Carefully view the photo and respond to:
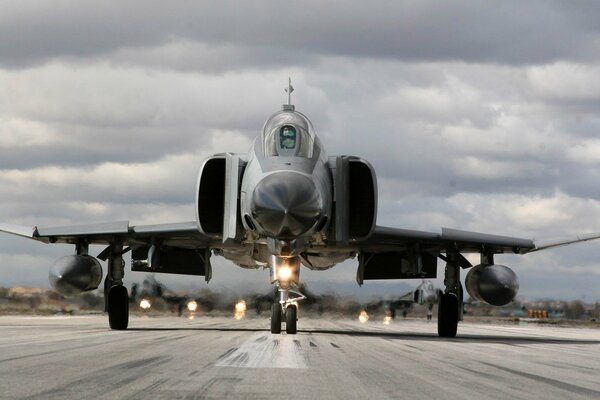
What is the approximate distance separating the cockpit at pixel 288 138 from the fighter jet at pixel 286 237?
25 millimetres

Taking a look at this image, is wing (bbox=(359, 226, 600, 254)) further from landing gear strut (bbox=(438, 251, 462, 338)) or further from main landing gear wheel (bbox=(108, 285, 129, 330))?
main landing gear wheel (bbox=(108, 285, 129, 330))

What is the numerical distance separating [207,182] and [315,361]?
854 cm

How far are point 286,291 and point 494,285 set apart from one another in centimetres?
453

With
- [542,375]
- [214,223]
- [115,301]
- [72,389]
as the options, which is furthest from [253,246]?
[72,389]

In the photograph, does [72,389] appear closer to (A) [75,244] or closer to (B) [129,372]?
(B) [129,372]

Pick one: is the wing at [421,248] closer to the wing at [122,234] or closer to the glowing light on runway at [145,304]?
the wing at [122,234]

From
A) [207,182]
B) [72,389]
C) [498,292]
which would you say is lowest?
[72,389]

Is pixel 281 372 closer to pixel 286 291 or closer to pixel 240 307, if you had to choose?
pixel 286 291

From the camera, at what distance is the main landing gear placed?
19453 mm

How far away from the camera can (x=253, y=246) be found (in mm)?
20172

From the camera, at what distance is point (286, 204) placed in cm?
1622

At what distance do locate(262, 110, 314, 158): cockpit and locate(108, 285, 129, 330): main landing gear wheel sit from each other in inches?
243

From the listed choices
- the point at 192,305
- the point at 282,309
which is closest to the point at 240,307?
the point at 192,305

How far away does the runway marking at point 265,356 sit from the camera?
10523 mm
